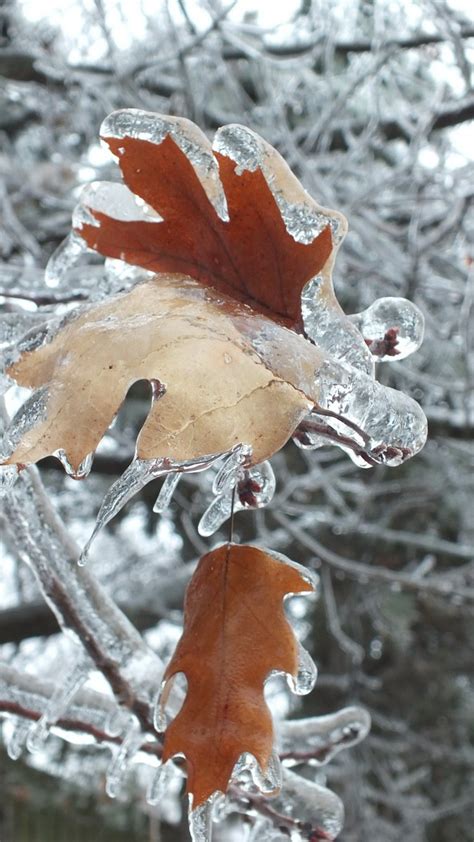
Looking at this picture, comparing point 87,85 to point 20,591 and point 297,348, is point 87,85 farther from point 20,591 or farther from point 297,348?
point 297,348

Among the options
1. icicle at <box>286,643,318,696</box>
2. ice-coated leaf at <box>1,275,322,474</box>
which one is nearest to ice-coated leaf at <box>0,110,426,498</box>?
ice-coated leaf at <box>1,275,322,474</box>

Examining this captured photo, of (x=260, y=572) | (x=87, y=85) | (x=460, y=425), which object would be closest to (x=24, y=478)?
(x=260, y=572)

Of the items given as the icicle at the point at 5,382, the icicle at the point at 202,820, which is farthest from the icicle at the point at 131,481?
the icicle at the point at 202,820

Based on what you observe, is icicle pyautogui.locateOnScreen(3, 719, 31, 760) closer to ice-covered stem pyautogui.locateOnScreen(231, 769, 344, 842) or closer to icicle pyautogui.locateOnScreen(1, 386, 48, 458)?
ice-covered stem pyautogui.locateOnScreen(231, 769, 344, 842)

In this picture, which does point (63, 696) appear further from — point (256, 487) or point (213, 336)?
point (213, 336)

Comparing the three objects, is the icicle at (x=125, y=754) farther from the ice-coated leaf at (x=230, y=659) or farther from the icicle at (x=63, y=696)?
the ice-coated leaf at (x=230, y=659)

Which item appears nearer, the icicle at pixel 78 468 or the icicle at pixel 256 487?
the icicle at pixel 78 468
